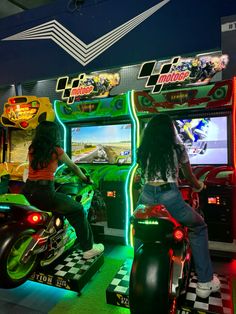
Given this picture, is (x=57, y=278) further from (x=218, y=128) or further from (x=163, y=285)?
(x=218, y=128)

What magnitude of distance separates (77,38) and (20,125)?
5.30 ft

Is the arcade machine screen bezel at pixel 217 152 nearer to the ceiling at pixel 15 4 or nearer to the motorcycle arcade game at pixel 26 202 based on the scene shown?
the motorcycle arcade game at pixel 26 202

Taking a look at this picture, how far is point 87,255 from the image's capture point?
276 centimetres

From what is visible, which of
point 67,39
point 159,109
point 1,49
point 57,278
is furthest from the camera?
point 1,49

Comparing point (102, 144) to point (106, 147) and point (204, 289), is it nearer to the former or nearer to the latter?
point (106, 147)

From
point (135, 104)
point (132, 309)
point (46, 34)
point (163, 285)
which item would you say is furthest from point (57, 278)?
point (46, 34)

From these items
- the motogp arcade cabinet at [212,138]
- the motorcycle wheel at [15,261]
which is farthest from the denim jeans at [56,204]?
the motogp arcade cabinet at [212,138]

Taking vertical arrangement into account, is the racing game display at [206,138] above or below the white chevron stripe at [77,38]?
below

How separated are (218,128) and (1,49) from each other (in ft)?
13.9

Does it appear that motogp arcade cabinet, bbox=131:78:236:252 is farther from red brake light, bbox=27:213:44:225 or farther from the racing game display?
red brake light, bbox=27:213:44:225

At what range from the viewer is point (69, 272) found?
249cm

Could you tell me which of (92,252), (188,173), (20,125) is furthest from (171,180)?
(20,125)

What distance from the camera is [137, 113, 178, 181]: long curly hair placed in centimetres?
193

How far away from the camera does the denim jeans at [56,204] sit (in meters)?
2.50
